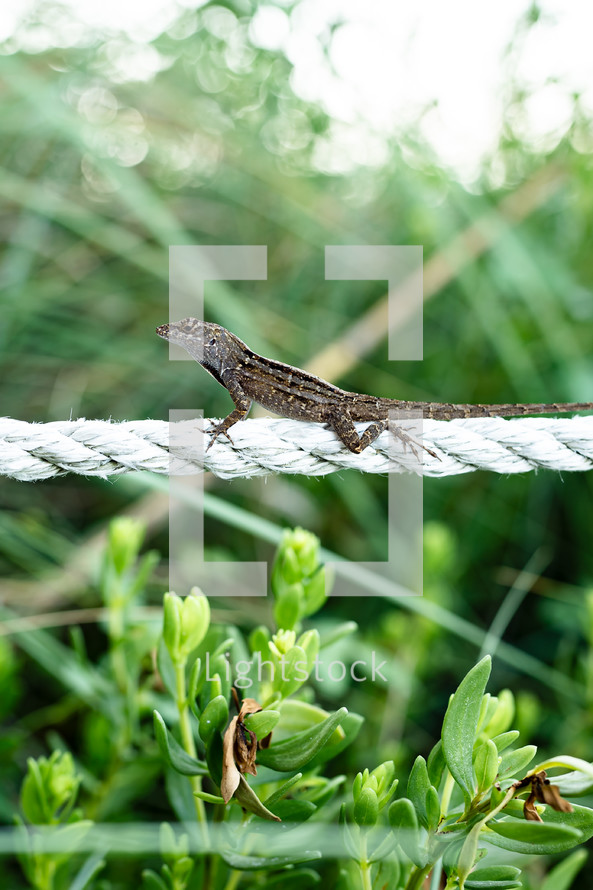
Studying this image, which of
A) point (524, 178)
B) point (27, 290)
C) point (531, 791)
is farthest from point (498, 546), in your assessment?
point (27, 290)

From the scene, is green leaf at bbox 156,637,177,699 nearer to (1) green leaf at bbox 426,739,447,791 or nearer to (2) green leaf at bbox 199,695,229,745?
(2) green leaf at bbox 199,695,229,745

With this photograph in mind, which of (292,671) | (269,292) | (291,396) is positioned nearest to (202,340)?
(291,396)

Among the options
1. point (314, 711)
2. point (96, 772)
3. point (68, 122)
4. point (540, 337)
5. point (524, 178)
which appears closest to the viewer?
point (314, 711)

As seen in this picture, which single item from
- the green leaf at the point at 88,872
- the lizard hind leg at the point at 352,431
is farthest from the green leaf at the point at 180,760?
the lizard hind leg at the point at 352,431

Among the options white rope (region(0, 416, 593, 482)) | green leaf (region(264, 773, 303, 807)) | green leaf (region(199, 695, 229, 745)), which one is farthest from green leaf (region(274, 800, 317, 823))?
white rope (region(0, 416, 593, 482))

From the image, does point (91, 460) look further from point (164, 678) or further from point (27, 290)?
point (27, 290)

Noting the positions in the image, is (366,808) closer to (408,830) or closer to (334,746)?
(408,830)
